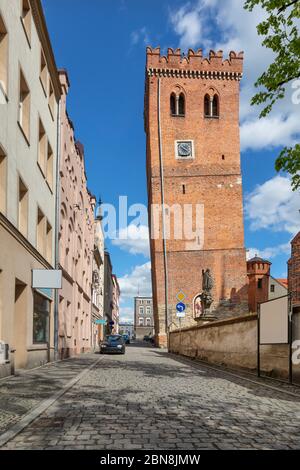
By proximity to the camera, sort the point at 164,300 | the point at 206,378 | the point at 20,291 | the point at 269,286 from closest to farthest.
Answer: the point at 206,378 < the point at 20,291 < the point at 164,300 < the point at 269,286

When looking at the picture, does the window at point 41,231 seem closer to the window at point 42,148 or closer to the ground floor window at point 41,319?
the window at point 42,148

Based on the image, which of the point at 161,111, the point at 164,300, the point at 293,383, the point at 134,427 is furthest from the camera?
the point at 161,111

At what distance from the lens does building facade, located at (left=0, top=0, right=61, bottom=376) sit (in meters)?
13.4

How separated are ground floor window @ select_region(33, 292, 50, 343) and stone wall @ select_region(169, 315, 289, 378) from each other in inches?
268

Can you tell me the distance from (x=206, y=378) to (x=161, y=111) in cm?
3898

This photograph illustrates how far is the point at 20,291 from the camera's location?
16.3 meters

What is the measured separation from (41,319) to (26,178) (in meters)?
5.88

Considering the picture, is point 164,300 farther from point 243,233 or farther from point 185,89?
point 185,89

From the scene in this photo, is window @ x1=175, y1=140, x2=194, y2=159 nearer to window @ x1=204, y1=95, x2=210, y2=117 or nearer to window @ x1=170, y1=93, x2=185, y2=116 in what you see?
window @ x1=170, y1=93, x2=185, y2=116

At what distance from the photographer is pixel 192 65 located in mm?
50594

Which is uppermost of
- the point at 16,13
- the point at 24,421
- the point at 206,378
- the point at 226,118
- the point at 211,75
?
the point at 211,75

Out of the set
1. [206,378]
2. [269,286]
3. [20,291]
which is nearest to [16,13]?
[20,291]

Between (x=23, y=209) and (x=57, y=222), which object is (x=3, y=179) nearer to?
(x=23, y=209)

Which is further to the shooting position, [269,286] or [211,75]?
[269,286]
